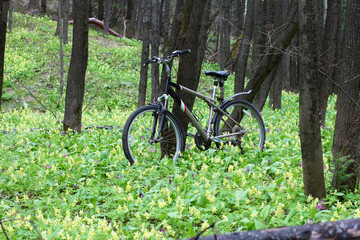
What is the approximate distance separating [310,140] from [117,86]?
13480 millimetres

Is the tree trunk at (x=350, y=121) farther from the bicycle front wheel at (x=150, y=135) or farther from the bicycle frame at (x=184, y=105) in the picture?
the bicycle front wheel at (x=150, y=135)

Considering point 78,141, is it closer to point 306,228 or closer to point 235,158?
point 235,158

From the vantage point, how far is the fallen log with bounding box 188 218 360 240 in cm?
151

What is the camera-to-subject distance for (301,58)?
135 inches

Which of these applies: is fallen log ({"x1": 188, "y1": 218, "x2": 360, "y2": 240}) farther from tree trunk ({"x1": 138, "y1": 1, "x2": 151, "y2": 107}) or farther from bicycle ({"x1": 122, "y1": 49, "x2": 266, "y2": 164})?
tree trunk ({"x1": 138, "y1": 1, "x2": 151, "y2": 107})

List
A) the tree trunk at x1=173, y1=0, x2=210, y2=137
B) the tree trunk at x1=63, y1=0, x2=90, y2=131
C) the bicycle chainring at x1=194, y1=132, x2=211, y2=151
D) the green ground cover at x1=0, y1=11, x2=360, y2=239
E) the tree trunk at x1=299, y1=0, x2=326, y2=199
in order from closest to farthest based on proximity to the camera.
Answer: the green ground cover at x1=0, y1=11, x2=360, y2=239
the tree trunk at x1=299, y1=0, x2=326, y2=199
the tree trunk at x1=173, y1=0, x2=210, y2=137
the bicycle chainring at x1=194, y1=132, x2=211, y2=151
the tree trunk at x1=63, y1=0, x2=90, y2=131

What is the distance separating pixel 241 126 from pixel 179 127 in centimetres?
140

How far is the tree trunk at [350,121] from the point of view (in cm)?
398

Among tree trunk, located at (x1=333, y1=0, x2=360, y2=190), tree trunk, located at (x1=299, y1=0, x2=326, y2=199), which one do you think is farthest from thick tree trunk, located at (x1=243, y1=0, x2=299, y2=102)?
tree trunk, located at (x1=299, y1=0, x2=326, y2=199)

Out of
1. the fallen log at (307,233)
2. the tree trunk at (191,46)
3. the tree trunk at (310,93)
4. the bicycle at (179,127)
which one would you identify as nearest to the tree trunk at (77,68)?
the bicycle at (179,127)

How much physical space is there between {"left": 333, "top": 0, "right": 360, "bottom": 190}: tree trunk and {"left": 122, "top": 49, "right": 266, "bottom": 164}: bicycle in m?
1.98

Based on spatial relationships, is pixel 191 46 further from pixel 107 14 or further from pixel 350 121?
pixel 107 14

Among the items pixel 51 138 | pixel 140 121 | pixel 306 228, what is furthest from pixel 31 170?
pixel 306 228

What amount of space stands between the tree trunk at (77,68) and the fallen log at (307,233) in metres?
6.75
